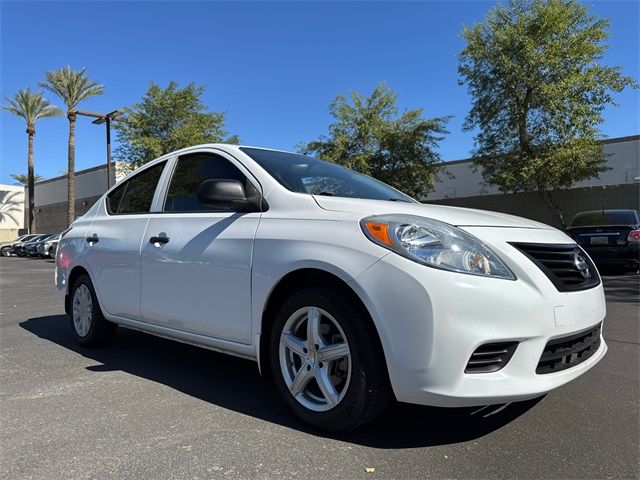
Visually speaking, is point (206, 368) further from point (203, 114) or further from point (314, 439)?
point (203, 114)

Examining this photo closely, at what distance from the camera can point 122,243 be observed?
443 centimetres

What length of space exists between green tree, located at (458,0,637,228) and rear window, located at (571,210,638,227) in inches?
322

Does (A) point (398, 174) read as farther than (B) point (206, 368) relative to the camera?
Yes

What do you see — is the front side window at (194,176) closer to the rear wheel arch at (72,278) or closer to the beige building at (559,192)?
the rear wheel arch at (72,278)

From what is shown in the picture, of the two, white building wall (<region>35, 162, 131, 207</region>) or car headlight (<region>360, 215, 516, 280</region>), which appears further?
white building wall (<region>35, 162, 131, 207</region>)

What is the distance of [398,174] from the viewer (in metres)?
25.4

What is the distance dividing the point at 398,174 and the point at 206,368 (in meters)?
21.9

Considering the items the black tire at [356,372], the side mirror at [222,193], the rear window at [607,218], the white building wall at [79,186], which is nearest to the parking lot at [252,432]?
the black tire at [356,372]

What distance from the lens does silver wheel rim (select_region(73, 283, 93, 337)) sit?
4.96m

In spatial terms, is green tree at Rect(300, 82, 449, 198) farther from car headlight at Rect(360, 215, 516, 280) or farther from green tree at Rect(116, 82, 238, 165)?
car headlight at Rect(360, 215, 516, 280)

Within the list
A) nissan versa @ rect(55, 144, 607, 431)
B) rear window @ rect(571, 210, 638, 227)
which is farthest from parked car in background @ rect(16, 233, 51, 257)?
nissan versa @ rect(55, 144, 607, 431)

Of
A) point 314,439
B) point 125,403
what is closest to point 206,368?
point 125,403

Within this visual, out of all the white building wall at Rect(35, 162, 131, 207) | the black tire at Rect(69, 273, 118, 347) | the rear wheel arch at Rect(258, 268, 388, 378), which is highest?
the white building wall at Rect(35, 162, 131, 207)

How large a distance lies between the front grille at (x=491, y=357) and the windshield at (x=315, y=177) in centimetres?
141
